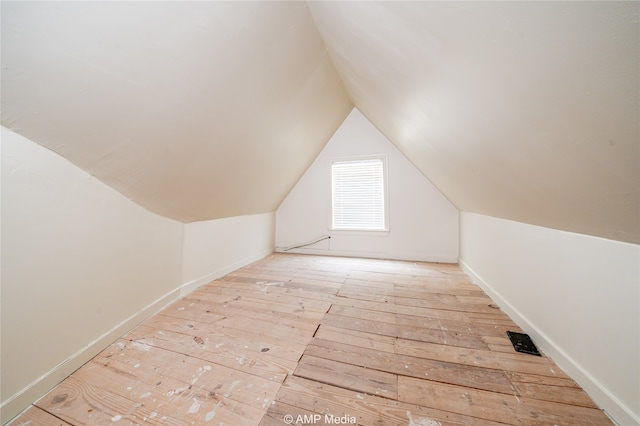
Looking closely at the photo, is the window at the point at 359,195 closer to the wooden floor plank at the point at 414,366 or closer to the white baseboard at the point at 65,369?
the wooden floor plank at the point at 414,366

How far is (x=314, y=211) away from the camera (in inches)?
147

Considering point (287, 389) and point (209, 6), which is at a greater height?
point (209, 6)

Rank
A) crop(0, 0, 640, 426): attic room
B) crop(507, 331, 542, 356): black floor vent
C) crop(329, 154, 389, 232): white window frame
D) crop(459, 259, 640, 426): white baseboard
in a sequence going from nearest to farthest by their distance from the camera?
crop(0, 0, 640, 426): attic room
crop(459, 259, 640, 426): white baseboard
crop(507, 331, 542, 356): black floor vent
crop(329, 154, 389, 232): white window frame

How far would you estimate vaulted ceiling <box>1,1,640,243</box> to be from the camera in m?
0.55

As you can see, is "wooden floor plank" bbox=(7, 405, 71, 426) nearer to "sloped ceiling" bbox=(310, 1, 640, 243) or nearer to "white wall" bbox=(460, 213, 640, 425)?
→ "sloped ceiling" bbox=(310, 1, 640, 243)

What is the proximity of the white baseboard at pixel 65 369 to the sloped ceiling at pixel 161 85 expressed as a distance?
83 cm

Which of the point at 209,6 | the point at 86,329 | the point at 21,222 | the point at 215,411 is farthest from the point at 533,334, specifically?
the point at 21,222

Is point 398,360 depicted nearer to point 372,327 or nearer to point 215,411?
point 372,327

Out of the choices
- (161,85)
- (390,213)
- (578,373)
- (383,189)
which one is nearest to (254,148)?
(161,85)

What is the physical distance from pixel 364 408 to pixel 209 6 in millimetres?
1987

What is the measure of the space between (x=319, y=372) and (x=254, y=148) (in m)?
1.86

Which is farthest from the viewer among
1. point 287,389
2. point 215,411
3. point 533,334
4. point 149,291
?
point 149,291

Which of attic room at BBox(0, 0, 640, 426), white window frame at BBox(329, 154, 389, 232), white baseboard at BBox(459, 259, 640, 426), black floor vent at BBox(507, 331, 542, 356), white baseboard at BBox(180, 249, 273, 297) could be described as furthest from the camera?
white window frame at BBox(329, 154, 389, 232)

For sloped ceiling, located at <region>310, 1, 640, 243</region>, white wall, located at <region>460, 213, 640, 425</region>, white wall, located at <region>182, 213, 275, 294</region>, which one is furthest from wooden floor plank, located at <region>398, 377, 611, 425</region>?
white wall, located at <region>182, 213, 275, 294</region>
